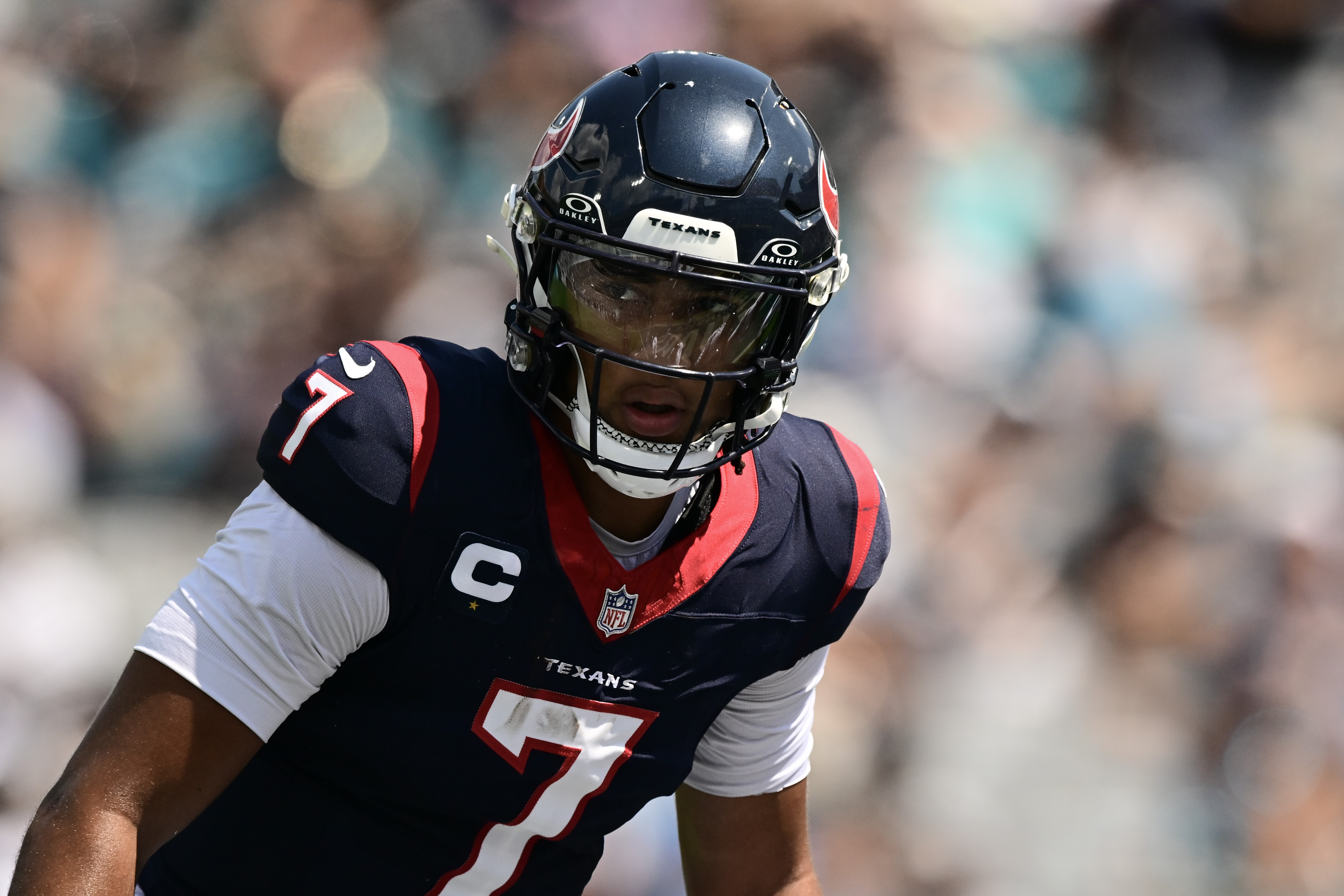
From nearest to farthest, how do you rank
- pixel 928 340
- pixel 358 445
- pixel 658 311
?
pixel 358 445
pixel 658 311
pixel 928 340

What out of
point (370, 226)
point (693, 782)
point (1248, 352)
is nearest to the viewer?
point (693, 782)

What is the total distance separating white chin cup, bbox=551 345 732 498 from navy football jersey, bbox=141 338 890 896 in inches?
1.8

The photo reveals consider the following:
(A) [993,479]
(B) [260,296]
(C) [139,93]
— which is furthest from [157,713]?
(A) [993,479]

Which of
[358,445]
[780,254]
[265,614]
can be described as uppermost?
[780,254]

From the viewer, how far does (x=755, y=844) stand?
177cm

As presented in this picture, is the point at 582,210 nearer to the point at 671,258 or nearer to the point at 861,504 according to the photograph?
the point at 671,258

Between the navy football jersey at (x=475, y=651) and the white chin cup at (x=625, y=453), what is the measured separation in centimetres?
5

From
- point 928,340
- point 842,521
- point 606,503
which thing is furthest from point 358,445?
point 928,340

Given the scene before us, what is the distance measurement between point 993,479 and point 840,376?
0.52m

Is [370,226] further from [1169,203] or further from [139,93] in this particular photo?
[1169,203]

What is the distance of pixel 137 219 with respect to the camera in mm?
2930

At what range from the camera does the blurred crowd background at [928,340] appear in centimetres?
288

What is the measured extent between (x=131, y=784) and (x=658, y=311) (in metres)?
0.71

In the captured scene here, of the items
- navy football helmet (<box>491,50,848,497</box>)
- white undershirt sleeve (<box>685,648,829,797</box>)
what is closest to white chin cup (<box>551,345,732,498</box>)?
navy football helmet (<box>491,50,848,497</box>)
